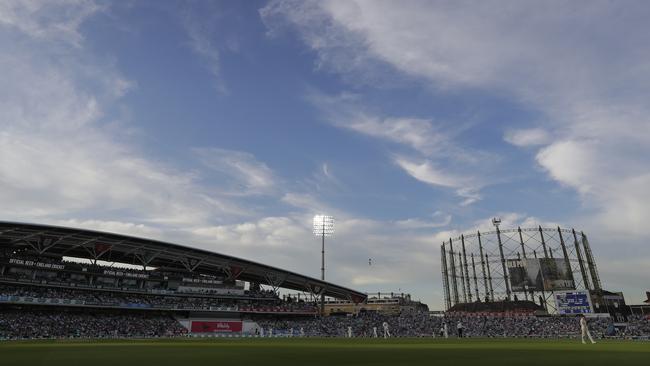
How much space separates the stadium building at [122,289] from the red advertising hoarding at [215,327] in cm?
17

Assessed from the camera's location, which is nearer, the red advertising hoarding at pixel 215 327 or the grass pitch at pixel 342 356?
the grass pitch at pixel 342 356

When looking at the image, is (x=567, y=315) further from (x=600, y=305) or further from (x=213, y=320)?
(x=213, y=320)

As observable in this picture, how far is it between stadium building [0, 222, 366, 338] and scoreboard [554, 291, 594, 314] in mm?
44099

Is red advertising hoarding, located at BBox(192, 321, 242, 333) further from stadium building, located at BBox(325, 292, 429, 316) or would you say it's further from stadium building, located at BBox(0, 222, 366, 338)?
stadium building, located at BBox(325, 292, 429, 316)

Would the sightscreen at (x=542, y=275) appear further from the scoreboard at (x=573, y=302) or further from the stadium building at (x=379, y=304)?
the stadium building at (x=379, y=304)

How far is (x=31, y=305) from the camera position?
58531mm

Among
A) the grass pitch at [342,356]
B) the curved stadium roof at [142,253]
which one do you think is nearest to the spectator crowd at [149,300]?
the curved stadium roof at [142,253]

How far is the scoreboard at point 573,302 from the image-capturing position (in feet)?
196

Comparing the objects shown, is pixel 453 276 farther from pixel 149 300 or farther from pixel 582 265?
pixel 149 300

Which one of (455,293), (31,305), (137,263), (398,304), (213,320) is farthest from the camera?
(398,304)

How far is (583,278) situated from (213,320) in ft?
221

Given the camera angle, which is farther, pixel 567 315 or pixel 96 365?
pixel 567 315

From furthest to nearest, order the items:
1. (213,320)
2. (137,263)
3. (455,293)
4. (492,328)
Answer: (455,293) < (137,263) < (213,320) < (492,328)

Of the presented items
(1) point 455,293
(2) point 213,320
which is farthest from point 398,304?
(2) point 213,320
